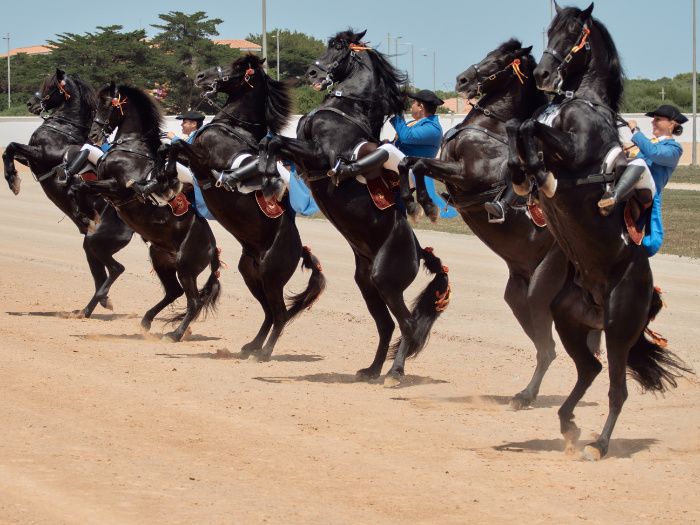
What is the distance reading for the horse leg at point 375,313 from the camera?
10648mm

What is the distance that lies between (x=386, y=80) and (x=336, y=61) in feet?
1.55

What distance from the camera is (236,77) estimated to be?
11867 mm

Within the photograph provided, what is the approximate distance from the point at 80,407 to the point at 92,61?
66.1 m

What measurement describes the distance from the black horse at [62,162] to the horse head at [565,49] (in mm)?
7491

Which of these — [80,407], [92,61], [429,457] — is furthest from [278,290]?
[92,61]

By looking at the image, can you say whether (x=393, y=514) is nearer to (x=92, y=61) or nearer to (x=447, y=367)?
(x=447, y=367)

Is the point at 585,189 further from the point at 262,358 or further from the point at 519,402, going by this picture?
the point at 262,358

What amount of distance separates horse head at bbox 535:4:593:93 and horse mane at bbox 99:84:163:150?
6.07m

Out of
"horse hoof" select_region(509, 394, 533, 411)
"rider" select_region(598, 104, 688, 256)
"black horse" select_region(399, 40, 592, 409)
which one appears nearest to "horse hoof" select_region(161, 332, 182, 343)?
"black horse" select_region(399, 40, 592, 409)

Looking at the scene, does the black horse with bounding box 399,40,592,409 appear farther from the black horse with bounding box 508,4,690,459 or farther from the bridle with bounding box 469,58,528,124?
the black horse with bounding box 508,4,690,459

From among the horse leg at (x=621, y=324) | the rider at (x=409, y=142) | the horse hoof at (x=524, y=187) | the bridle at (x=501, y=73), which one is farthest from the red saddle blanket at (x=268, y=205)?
the horse leg at (x=621, y=324)

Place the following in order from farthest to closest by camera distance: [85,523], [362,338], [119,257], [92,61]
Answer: [92,61]
[119,257]
[362,338]
[85,523]

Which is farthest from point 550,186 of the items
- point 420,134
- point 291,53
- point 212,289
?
point 291,53

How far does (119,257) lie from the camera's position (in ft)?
64.1
